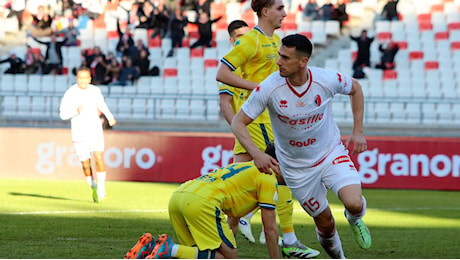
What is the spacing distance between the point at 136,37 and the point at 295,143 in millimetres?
20837

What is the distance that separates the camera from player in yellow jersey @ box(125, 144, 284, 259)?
6746mm

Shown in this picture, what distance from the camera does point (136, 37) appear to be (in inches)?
1099

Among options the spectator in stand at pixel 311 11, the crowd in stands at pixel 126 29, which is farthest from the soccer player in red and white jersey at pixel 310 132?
the spectator in stand at pixel 311 11

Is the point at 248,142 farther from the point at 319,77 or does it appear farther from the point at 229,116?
the point at 229,116

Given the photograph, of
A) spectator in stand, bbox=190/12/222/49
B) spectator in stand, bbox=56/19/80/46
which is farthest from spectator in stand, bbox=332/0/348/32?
spectator in stand, bbox=56/19/80/46

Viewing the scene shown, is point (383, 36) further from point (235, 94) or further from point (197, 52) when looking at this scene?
point (235, 94)

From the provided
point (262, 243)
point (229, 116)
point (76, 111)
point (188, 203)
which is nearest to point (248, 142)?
point (188, 203)

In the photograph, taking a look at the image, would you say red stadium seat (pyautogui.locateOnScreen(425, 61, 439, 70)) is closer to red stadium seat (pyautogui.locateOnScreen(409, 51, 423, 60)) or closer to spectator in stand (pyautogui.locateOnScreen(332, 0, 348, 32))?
red stadium seat (pyautogui.locateOnScreen(409, 51, 423, 60))

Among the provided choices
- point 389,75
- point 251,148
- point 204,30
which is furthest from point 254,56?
point 204,30

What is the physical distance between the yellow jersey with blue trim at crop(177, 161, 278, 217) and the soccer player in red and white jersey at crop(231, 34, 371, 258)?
0.81ft

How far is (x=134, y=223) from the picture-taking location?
10969 millimetres

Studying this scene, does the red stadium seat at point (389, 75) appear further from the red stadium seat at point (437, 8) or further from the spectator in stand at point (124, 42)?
the spectator in stand at point (124, 42)

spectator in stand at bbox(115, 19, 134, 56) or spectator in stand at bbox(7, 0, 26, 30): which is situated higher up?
spectator in stand at bbox(7, 0, 26, 30)

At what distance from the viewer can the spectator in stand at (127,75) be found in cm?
2542
